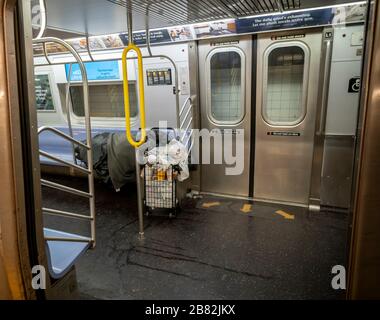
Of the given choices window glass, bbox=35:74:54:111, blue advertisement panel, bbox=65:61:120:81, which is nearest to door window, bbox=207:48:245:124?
blue advertisement panel, bbox=65:61:120:81

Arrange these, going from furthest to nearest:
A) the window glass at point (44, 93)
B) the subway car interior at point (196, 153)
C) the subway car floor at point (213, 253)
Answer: the window glass at point (44, 93)
the subway car floor at point (213, 253)
the subway car interior at point (196, 153)

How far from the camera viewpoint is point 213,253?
2.66 meters

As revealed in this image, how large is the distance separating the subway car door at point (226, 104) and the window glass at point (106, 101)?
1296 millimetres

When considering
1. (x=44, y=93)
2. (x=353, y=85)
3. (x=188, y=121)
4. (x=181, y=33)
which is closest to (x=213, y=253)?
(x=188, y=121)

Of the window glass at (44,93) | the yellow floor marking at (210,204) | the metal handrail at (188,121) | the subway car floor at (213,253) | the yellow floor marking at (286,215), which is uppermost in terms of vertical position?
the window glass at (44,93)

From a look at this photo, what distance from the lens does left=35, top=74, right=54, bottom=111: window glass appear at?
5.04 meters

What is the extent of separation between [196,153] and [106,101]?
6.38 ft

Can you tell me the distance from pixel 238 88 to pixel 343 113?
1295mm

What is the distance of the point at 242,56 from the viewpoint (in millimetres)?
3562

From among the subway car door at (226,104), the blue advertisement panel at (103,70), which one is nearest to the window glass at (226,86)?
the subway car door at (226,104)

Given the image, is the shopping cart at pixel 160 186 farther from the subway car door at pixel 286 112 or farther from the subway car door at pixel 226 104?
the subway car door at pixel 286 112

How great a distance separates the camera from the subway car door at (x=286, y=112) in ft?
10.9

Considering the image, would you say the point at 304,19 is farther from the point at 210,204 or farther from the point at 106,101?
the point at 106,101

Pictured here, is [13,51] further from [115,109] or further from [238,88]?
[115,109]
